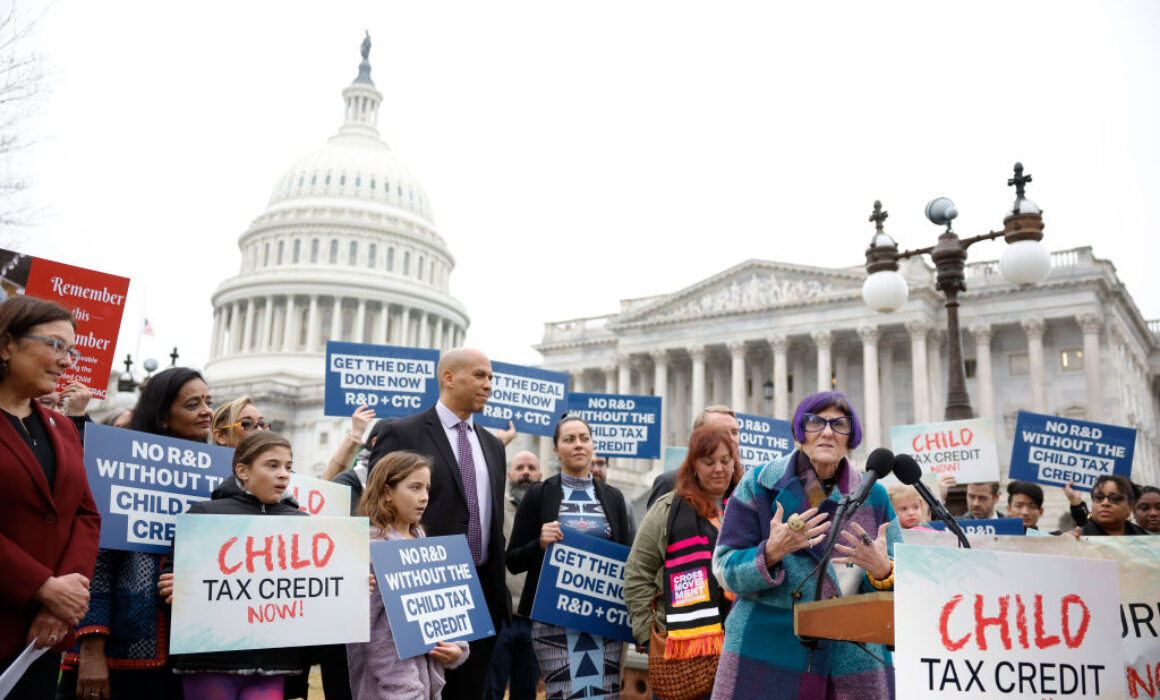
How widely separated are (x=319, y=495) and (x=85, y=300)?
12.5ft

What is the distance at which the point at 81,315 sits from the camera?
927 centimetres

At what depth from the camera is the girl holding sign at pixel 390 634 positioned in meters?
5.69

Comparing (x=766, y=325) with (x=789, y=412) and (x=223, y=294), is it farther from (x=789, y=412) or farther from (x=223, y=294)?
(x=223, y=294)

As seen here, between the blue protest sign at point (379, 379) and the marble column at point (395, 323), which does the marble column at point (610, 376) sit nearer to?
the marble column at point (395, 323)

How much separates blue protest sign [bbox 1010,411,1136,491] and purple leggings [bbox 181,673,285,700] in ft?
28.5

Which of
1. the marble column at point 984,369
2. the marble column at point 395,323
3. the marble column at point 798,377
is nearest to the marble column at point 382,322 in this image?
the marble column at point 395,323

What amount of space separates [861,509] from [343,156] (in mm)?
100817

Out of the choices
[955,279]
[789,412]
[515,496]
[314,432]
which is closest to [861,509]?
[515,496]

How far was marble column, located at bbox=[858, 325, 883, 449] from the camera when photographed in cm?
4984

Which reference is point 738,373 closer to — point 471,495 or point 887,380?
point 887,380

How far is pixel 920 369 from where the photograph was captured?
4947 cm

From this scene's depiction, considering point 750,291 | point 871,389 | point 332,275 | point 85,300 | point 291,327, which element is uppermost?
point 332,275

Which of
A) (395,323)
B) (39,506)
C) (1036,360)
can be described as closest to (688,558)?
(39,506)

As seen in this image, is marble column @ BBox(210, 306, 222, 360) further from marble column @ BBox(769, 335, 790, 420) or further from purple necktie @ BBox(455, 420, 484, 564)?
purple necktie @ BBox(455, 420, 484, 564)
